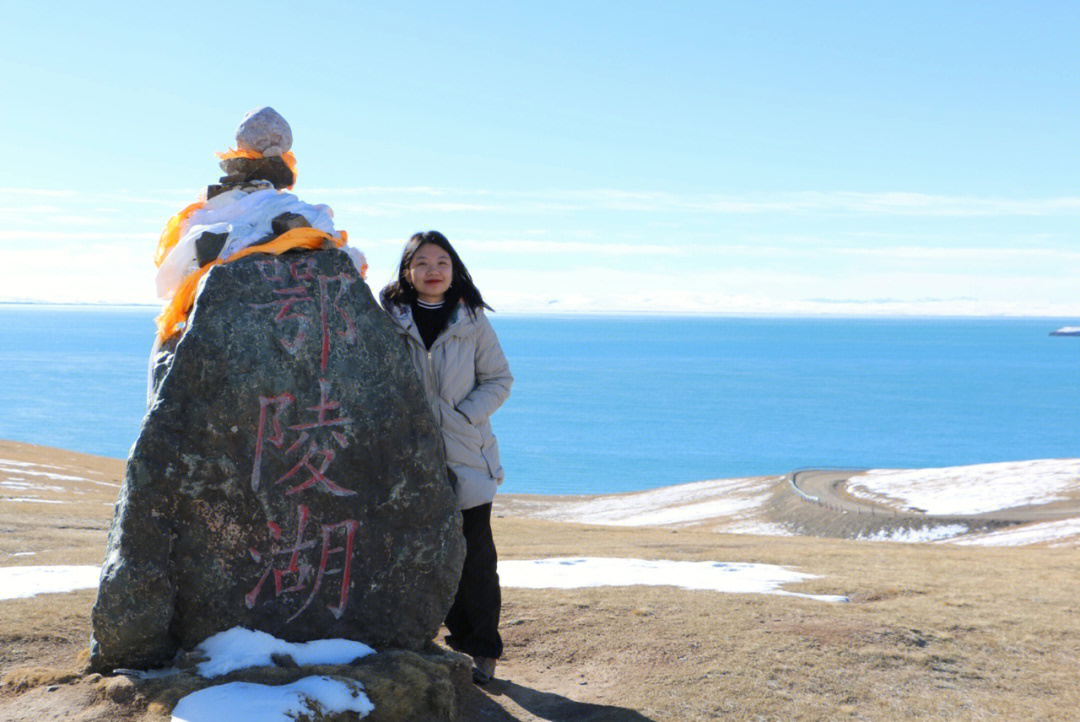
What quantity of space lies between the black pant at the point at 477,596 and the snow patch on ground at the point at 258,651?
3.55 feet

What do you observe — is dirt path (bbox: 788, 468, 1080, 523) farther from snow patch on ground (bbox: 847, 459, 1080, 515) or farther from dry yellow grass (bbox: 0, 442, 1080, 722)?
dry yellow grass (bbox: 0, 442, 1080, 722)

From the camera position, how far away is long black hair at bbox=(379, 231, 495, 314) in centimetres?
745

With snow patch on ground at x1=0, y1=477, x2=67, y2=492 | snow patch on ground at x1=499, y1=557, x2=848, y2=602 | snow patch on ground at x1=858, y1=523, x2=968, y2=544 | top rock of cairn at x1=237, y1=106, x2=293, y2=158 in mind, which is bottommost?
snow patch on ground at x1=858, y1=523, x2=968, y2=544

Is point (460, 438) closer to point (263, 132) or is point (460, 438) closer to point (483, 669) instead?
point (483, 669)

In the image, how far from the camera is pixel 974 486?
56250 millimetres

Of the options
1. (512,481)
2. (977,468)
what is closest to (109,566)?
Result: (977,468)

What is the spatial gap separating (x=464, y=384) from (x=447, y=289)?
797 millimetres

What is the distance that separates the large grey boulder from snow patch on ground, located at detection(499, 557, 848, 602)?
205 inches

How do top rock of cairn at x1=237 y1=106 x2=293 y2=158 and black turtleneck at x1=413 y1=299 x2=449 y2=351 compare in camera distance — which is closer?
black turtleneck at x1=413 y1=299 x2=449 y2=351

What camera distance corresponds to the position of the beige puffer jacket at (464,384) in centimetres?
737

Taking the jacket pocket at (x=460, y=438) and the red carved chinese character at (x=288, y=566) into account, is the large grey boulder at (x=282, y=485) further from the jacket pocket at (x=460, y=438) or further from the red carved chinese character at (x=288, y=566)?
the jacket pocket at (x=460, y=438)

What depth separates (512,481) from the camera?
315ft

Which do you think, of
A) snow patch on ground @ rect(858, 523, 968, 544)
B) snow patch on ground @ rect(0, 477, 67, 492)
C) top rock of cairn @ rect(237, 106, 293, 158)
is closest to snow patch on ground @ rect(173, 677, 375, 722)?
top rock of cairn @ rect(237, 106, 293, 158)

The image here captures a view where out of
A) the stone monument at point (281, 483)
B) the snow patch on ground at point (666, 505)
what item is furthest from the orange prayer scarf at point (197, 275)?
the snow patch on ground at point (666, 505)
